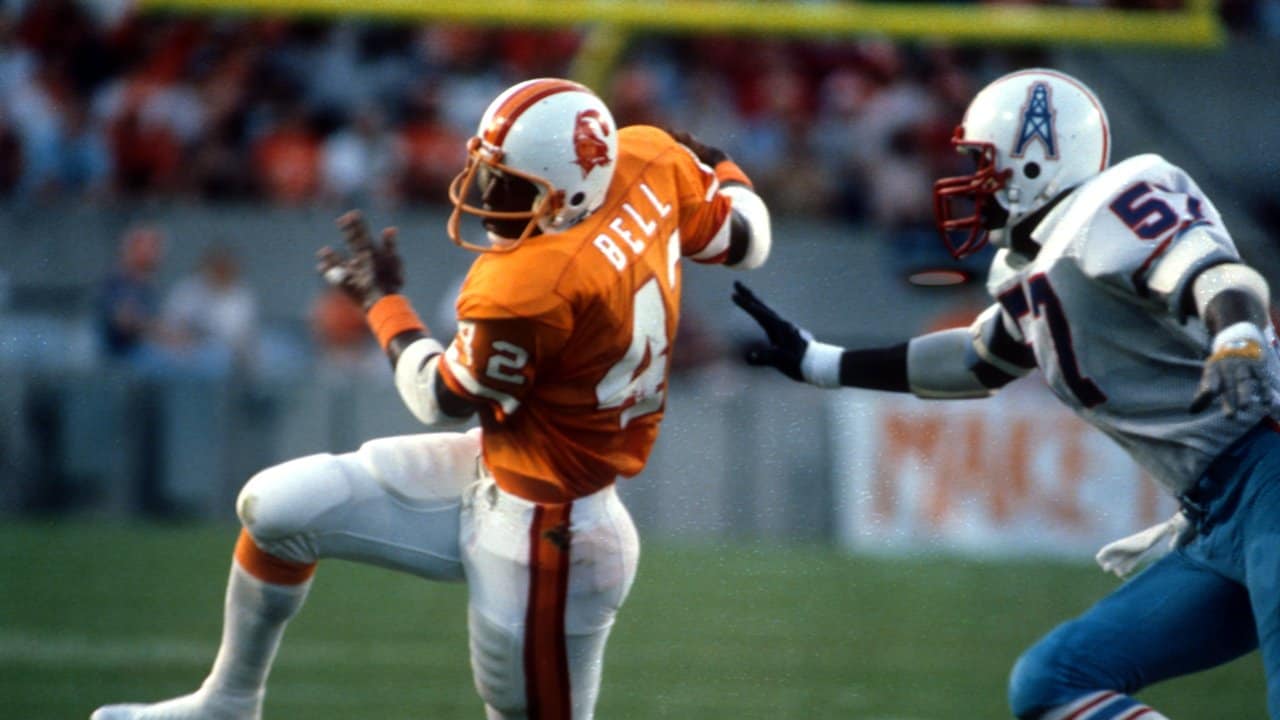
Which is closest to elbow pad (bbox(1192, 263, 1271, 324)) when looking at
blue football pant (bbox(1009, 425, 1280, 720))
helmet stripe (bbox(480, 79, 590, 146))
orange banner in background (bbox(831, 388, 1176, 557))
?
blue football pant (bbox(1009, 425, 1280, 720))

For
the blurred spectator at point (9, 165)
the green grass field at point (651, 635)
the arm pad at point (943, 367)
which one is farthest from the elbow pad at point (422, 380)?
the blurred spectator at point (9, 165)

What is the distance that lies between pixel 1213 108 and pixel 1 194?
794cm

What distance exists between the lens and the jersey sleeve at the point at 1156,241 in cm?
366

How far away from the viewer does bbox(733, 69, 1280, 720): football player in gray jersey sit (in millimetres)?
3674

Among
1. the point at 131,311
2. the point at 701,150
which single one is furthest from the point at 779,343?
the point at 131,311

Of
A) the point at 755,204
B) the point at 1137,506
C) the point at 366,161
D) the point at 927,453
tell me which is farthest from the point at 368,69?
the point at 755,204

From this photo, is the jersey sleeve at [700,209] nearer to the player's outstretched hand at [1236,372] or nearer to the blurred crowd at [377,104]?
the player's outstretched hand at [1236,372]

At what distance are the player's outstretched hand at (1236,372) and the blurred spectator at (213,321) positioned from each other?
7.66 m

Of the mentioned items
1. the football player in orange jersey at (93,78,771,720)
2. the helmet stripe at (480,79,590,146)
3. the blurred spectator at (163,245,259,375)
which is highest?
the helmet stripe at (480,79,590,146)

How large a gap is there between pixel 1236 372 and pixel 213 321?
8.16 metres

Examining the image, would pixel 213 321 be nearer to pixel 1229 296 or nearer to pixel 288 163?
pixel 288 163

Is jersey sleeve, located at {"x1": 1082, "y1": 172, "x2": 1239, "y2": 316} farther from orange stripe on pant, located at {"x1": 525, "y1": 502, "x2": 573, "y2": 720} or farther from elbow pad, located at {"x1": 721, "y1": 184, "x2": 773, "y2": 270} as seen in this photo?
orange stripe on pant, located at {"x1": 525, "y1": 502, "x2": 573, "y2": 720}

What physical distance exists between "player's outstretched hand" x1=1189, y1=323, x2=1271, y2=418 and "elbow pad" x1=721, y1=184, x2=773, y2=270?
141 cm

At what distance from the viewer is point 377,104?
38.9 feet
